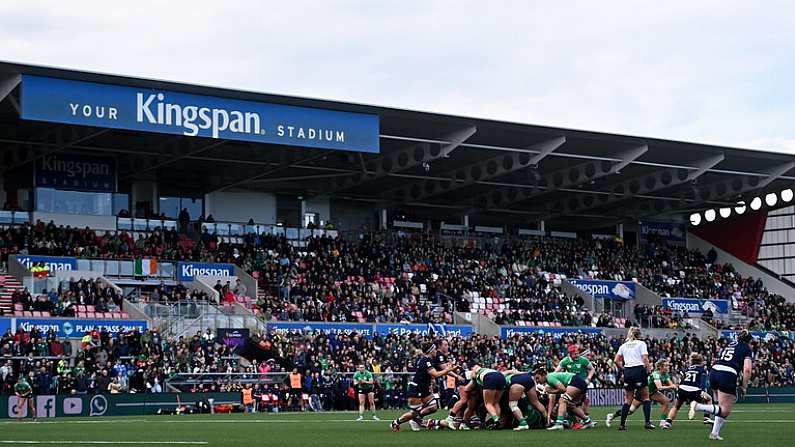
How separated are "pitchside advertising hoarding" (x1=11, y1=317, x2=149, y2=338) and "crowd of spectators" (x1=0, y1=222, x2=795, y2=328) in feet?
10.9

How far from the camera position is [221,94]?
45875mm

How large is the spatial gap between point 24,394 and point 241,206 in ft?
89.3

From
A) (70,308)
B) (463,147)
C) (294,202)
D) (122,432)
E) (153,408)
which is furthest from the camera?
(294,202)

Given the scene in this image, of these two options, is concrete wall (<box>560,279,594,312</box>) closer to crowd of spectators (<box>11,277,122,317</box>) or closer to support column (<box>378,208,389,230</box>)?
support column (<box>378,208,389,230</box>)

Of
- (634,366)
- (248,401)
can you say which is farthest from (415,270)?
(634,366)

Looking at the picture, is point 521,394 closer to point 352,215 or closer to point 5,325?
A: point 5,325

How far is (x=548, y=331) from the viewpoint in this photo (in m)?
54.0

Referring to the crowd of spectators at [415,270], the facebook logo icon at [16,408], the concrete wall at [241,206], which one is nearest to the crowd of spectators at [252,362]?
the facebook logo icon at [16,408]

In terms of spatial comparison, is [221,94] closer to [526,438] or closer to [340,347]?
[340,347]

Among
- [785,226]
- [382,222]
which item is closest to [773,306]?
[785,226]

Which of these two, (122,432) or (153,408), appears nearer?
(122,432)

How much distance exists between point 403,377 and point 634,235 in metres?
32.1

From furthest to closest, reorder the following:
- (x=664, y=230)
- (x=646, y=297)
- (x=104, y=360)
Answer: (x=664, y=230) < (x=646, y=297) < (x=104, y=360)

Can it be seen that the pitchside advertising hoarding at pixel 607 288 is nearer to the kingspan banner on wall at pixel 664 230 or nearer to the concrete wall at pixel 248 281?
the kingspan banner on wall at pixel 664 230
